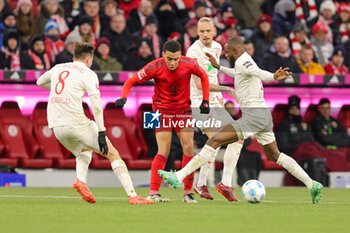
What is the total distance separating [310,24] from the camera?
21.2 metres

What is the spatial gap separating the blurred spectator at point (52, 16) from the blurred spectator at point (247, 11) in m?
5.41

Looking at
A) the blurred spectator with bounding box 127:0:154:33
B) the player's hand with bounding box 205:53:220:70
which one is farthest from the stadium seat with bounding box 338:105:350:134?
the player's hand with bounding box 205:53:220:70

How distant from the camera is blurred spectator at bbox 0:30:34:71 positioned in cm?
1617

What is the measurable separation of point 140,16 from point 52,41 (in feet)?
8.30

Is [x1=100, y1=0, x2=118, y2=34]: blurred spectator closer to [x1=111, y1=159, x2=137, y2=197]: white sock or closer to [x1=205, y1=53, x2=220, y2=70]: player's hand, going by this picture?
[x1=205, y1=53, x2=220, y2=70]: player's hand

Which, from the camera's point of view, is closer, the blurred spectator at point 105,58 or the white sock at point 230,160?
the white sock at point 230,160

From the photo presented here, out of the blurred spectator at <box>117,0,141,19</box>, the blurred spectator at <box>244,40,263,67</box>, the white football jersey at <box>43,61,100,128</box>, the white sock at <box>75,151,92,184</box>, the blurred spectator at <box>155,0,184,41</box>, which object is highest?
the blurred spectator at <box>117,0,141,19</box>

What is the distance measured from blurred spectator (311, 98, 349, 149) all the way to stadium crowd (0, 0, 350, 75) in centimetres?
103

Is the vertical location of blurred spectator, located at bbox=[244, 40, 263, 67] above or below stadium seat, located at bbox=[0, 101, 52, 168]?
above

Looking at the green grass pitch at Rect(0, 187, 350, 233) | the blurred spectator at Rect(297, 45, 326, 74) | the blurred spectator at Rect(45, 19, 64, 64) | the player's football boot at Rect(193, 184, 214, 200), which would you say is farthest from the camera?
the blurred spectator at Rect(297, 45, 326, 74)

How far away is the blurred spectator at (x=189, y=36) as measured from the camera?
17906mm

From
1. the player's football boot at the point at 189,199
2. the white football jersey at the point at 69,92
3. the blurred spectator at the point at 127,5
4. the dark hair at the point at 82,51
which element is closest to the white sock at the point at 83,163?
the white football jersey at the point at 69,92

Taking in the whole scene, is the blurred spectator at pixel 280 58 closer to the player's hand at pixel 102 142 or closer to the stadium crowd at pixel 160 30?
the stadium crowd at pixel 160 30

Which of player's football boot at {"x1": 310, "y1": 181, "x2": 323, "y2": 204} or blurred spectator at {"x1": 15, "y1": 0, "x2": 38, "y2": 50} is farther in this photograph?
blurred spectator at {"x1": 15, "y1": 0, "x2": 38, "y2": 50}
